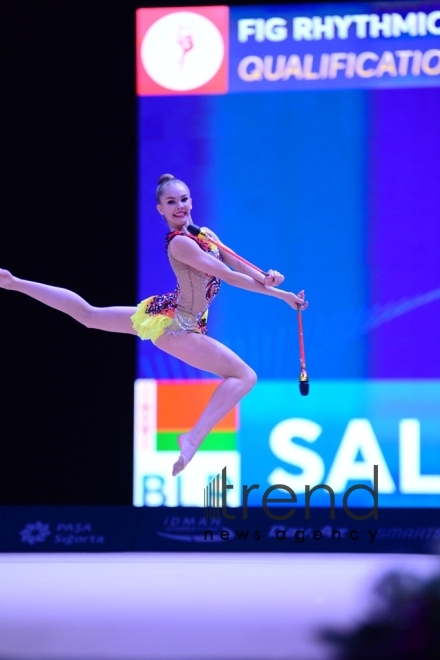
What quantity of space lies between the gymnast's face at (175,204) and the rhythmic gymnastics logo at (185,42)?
167 cm

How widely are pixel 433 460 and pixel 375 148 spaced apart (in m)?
2.00

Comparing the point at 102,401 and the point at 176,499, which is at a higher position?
the point at 102,401

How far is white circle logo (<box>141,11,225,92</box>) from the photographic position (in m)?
6.30

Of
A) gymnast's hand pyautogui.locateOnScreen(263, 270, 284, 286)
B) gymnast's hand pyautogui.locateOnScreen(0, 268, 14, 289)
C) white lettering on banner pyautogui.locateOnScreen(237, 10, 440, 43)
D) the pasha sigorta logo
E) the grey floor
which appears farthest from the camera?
the pasha sigorta logo

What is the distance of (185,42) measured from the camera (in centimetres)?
630

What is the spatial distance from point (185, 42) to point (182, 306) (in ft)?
7.06

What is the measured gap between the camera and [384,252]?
630 centimetres

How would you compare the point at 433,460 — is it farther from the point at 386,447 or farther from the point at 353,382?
the point at 353,382

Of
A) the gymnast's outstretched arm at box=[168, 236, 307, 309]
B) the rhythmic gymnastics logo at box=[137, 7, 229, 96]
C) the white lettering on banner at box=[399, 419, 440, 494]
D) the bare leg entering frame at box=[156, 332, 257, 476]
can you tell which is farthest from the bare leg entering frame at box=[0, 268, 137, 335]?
the white lettering on banner at box=[399, 419, 440, 494]

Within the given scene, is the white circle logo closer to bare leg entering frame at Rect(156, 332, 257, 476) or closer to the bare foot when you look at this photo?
bare leg entering frame at Rect(156, 332, 257, 476)

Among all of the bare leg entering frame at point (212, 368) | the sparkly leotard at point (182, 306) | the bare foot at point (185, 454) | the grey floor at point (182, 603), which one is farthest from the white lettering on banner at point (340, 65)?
the grey floor at point (182, 603)

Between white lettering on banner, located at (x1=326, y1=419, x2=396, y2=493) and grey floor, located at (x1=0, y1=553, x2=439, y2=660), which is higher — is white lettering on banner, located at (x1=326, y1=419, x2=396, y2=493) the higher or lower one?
the higher one

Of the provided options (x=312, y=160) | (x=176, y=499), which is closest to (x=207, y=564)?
(x=176, y=499)

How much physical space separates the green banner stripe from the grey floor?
2.25ft
